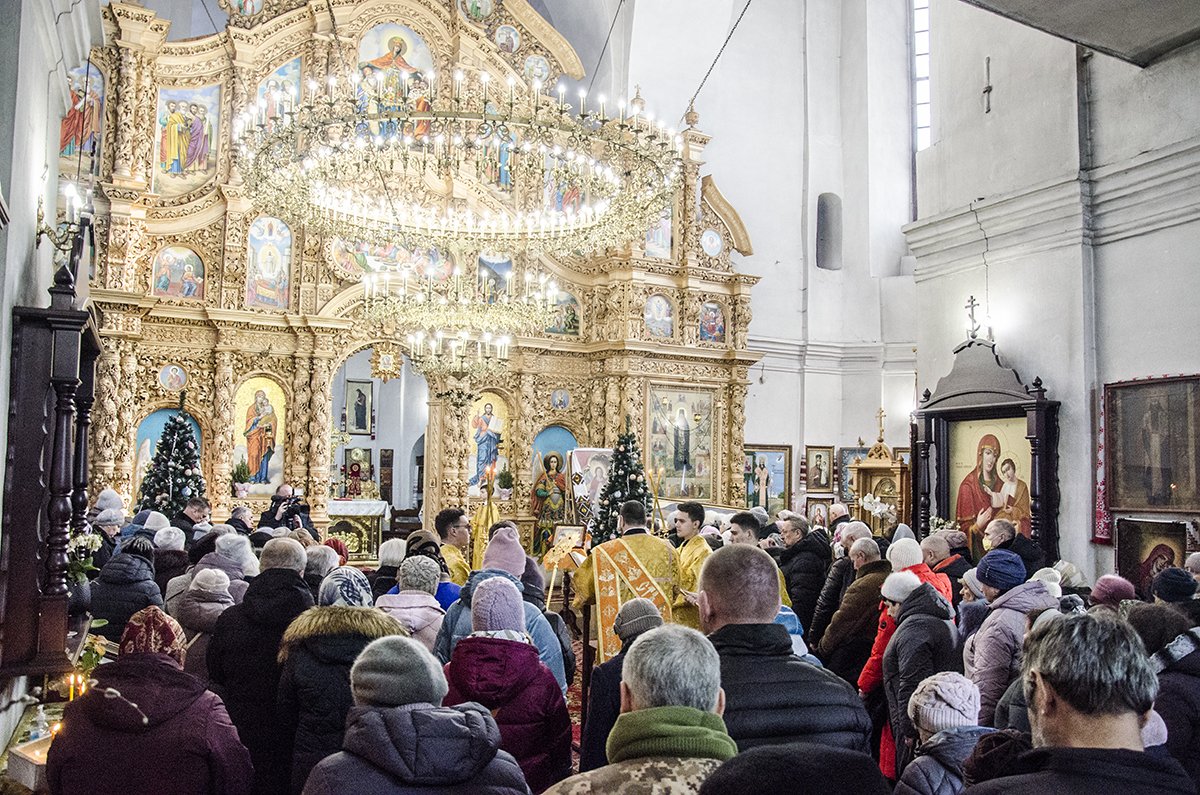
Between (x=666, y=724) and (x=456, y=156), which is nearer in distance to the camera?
(x=666, y=724)

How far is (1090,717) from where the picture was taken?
200 centimetres

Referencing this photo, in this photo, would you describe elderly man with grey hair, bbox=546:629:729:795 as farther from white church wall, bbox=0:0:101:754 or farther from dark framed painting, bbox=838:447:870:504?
dark framed painting, bbox=838:447:870:504

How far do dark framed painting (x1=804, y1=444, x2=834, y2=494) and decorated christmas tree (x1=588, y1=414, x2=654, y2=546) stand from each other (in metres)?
7.57

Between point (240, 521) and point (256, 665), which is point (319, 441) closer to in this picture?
point (240, 521)

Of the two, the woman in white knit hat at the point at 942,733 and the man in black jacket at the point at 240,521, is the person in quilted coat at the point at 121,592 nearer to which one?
the man in black jacket at the point at 240,521

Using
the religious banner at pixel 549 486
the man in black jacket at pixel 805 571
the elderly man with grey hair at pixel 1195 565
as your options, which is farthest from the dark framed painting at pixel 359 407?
the elderly man with grey hair at pixel 1195 565

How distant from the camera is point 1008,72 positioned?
9.57 metres

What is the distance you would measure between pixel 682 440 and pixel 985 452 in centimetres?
787

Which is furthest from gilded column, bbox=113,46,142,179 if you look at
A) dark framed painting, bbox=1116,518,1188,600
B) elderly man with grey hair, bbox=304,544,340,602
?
dark framed painting, bbox=1116,518,1188,600

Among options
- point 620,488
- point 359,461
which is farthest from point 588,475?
point 359,461

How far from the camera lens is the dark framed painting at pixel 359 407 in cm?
2112

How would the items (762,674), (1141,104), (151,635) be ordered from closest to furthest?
(762,674)
(151,635)
(1141,104)

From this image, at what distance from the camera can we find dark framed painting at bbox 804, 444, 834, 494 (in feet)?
61.3

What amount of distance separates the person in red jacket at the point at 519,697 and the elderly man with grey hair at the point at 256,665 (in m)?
1.04
